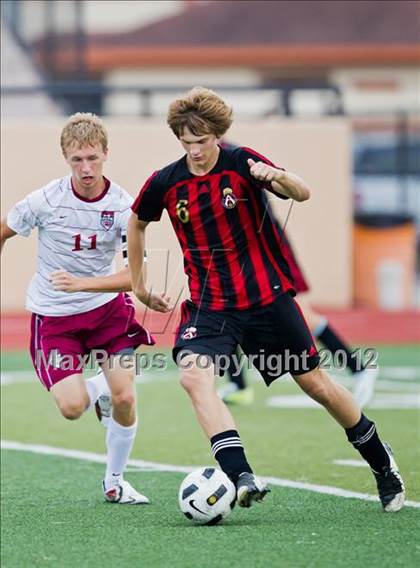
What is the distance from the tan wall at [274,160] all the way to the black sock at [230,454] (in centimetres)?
984

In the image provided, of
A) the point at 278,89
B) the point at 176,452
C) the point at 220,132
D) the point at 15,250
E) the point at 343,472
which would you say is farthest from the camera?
the point at 278,89

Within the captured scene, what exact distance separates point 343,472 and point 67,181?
219 centimetres

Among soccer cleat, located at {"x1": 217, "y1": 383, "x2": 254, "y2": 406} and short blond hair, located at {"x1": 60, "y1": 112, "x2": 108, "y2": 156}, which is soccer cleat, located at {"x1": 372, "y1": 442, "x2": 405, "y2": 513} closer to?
short blond hair, located at {"x1": 60, "y1": 112, "x2": 108, "y2": 156}

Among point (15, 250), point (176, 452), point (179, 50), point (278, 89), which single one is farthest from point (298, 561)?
point (179, 50)

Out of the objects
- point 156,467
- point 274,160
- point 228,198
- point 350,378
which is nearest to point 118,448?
point 156,467

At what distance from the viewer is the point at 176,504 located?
6.46 m

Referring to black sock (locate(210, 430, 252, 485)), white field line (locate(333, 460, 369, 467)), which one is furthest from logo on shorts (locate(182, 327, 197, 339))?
white field line (locate(333, 460, 369, 467))

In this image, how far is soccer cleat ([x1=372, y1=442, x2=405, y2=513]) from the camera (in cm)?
611

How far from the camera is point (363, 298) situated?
17531 mm

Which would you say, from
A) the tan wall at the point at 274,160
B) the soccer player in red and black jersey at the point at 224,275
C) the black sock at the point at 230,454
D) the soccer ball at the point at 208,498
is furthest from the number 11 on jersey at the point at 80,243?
the tan wall at the point at 274,160

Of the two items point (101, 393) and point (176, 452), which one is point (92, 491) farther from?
point (176, 452)

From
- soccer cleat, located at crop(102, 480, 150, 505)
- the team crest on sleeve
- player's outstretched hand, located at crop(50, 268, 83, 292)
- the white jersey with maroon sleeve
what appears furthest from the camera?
the white jersey with maroon sleeve

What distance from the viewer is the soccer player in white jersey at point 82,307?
261 inches

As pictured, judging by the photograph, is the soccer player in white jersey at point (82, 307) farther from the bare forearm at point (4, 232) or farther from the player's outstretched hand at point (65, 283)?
the player's outstretched hand at point (65, 283)
